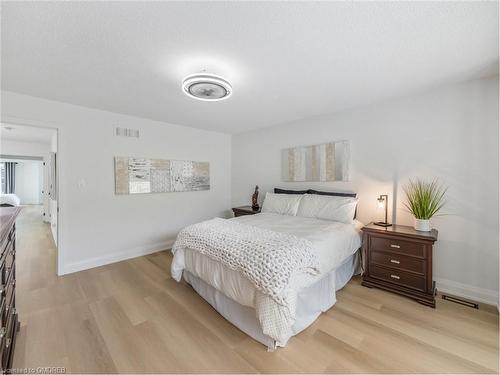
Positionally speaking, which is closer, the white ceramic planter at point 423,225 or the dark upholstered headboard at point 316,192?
the white ceramic planter at point 423,225

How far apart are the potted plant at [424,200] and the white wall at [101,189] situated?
361cm

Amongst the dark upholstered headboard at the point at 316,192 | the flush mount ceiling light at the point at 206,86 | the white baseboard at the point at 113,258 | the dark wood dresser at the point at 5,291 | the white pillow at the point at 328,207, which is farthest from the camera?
the dark upholstered headboard at the point at 316,192

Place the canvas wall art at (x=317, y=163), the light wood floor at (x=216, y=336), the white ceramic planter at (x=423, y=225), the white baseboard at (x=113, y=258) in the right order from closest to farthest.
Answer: the light wood floor at (x=216, y=336) → the white ceramic planter at (x=423, y=225) → the white baseboard at (x=113, y=258) → the canvas wall art at (x=317, y=163)

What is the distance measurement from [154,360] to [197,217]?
3.01 metres

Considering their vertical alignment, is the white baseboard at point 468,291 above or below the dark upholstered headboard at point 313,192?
below

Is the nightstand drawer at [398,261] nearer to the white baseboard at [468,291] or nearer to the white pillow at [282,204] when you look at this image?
the white baseboard at [468,291]

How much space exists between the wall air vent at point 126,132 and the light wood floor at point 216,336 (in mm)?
2200

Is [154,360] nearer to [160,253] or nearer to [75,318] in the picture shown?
[75,318]

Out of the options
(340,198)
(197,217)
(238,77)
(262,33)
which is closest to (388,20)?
(262,33)

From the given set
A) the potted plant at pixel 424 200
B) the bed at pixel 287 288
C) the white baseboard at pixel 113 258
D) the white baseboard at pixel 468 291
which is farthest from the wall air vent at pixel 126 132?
the white baseboard at pixel 468 291

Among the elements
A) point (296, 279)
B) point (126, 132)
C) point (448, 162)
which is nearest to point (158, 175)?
point (126, 132)

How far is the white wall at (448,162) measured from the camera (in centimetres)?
219

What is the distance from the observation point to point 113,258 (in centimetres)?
330

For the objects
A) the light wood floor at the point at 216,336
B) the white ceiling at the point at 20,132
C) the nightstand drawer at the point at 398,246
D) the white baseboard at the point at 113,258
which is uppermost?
the white ceiling at the point at 20,132
